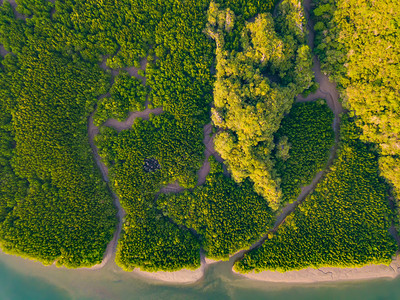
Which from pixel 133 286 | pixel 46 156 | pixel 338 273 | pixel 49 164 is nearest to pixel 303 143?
pixel 338 273

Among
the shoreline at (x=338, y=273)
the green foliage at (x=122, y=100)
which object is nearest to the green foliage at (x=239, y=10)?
the green foliage at (x=122, y=100)

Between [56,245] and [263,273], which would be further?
[263,273]

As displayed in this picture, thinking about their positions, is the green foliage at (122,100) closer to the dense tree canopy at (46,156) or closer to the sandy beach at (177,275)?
the dense tree canopy at (46,156)

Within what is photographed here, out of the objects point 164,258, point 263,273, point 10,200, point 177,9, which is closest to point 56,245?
point 10,200

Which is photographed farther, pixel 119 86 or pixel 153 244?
pixel 119 86

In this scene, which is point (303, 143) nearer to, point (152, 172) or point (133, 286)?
point (152, 172)

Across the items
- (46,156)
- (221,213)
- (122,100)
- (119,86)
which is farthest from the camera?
(122,100)

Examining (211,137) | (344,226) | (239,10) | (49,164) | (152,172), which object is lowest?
(49,164)

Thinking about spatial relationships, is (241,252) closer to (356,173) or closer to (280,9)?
(356,173)
